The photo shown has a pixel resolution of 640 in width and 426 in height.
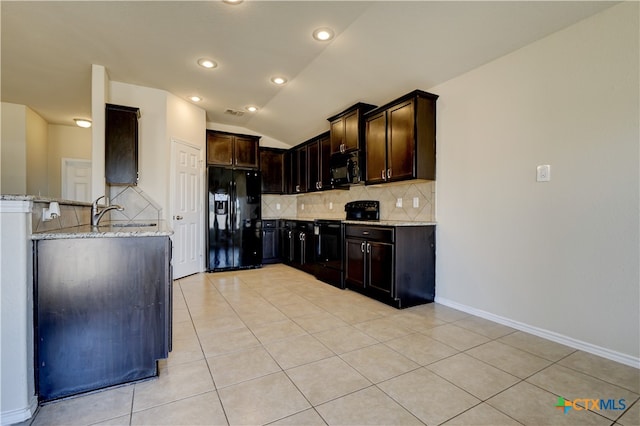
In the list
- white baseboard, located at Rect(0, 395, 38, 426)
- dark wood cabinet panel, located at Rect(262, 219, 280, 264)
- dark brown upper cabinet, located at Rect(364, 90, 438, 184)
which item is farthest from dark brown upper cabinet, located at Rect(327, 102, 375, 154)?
white baseboard, located at Rect(0, 395, 38, 426)

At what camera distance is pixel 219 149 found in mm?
5027

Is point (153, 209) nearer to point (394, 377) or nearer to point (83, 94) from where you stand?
point (83, 94)

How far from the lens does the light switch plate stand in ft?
7.68

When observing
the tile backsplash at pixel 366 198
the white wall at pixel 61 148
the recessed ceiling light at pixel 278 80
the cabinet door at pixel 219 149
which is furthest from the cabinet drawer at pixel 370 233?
the white wall at pixel 61 148

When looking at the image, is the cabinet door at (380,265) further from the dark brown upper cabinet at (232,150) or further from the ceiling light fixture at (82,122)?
the ceiling light fixture at (82,122)

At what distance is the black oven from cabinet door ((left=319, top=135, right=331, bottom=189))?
0.78m

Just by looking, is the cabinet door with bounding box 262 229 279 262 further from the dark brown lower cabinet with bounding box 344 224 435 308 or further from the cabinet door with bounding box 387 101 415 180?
the cabinet door with bounding box 387 101 415 180

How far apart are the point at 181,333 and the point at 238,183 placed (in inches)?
115

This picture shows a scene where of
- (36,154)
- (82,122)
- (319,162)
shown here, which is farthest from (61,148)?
(319,162)

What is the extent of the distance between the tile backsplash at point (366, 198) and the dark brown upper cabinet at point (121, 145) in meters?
2.65

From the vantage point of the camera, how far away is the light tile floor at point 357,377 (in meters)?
1.46

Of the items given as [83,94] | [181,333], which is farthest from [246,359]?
[83,94]

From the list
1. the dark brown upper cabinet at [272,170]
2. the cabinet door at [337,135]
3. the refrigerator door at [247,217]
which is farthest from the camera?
the dark brown upper cabinet at [272,170]

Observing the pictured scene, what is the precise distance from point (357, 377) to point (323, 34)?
2.87 m
